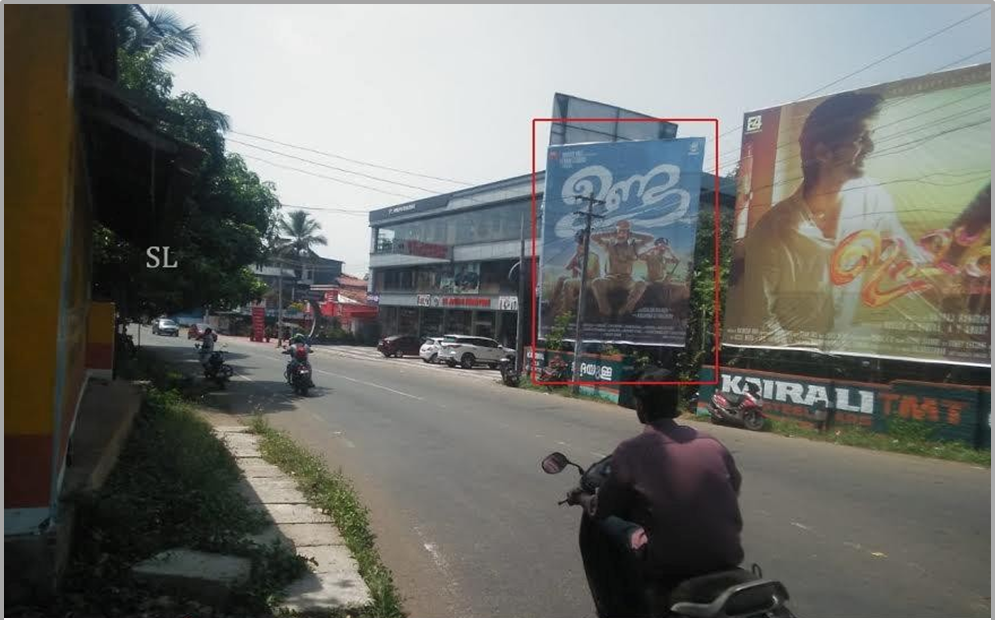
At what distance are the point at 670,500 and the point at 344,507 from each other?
3.95 m

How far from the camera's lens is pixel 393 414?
13.1 meters

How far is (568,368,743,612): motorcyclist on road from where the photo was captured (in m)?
2.73

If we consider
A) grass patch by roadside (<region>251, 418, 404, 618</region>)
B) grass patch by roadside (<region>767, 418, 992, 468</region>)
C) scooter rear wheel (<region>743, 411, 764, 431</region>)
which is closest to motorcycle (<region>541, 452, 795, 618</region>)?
grass patch by roadside (<region>251, 418, 404, 618</region>)

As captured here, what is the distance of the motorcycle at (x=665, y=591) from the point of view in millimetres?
2518

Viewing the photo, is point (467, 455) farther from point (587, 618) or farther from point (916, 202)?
point (916, 202)

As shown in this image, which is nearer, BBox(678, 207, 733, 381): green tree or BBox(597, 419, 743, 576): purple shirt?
BBox(597, 419, 743, 576): purple shirt

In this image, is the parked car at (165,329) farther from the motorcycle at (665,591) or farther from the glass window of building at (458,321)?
the motorcycle at (665,591)

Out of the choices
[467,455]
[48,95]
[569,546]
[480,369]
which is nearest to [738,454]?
[467,455]

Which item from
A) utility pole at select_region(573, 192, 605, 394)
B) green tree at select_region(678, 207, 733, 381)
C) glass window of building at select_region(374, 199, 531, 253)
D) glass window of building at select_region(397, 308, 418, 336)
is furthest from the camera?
glass window of building at select_region(397, 308, 418, 336)

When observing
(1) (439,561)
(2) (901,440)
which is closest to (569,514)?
(1) (439,561)

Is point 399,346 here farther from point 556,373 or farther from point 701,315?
point 701,315

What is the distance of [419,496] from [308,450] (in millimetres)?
2913

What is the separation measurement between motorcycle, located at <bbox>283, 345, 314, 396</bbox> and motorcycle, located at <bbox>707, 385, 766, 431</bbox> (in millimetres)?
8949

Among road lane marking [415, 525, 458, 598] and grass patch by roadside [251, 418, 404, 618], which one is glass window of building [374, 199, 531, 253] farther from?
road lane marking [415, 525, 458, 598]
